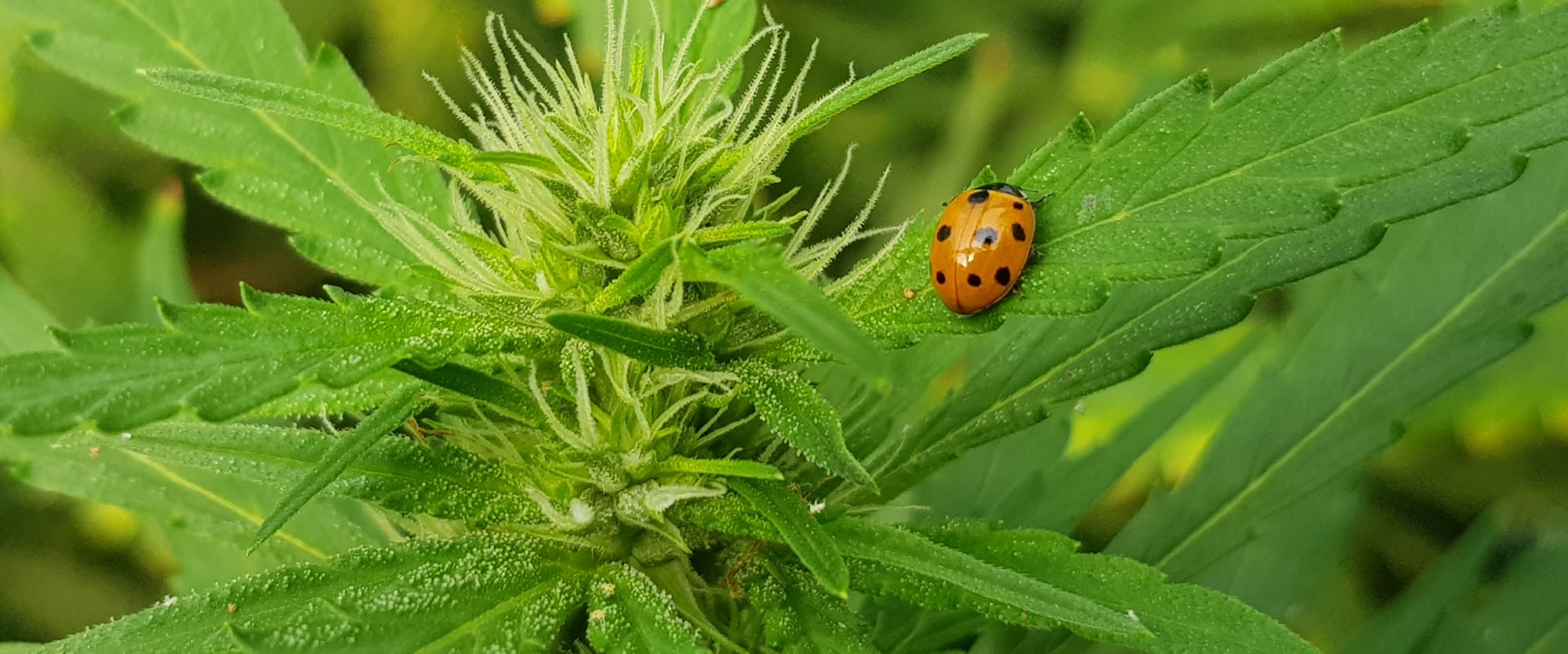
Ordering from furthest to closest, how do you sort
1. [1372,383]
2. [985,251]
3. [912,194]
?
[912,194], [1372,383], [985,251]

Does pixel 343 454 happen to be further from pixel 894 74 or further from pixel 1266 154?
pixel 1266 154

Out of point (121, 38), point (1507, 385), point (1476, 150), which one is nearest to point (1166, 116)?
point (1476, 150)

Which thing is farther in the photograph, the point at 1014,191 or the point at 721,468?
the point at 1014,191

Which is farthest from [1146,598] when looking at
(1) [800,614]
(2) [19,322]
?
(2) [19,322]

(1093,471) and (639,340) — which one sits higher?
(1093,471)

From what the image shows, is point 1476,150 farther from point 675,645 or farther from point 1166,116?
point 675,645
